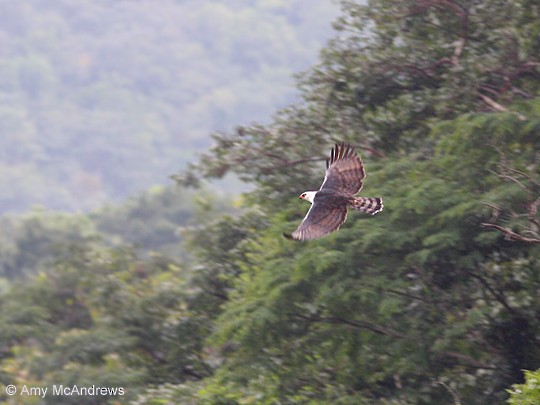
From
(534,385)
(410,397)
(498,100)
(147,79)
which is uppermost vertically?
(147,79)

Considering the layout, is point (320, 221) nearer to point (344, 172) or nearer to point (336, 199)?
point (336, 199)

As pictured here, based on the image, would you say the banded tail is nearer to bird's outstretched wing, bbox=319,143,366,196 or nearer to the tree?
bird's outstretched wing, bbox=319,143,366,196

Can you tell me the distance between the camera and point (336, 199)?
863cm

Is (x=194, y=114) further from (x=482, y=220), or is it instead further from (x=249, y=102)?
(x=482, y=220)

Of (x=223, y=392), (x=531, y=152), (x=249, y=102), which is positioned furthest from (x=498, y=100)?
(x=249, y=102)

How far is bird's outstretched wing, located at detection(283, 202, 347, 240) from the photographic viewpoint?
8.22 meters

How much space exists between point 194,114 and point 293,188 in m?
105

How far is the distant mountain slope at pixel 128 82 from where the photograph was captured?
107 meters

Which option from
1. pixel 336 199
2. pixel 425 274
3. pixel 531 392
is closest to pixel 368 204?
pixel 336 199

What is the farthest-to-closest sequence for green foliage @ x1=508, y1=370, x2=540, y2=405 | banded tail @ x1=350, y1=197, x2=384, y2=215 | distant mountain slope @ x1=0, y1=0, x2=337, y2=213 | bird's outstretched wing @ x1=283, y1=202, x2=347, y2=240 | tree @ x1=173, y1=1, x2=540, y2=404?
distant mountain slope @ x1=0, y1=0, x2=337, y2=213 → tree @ x1=173, y1=1, x2=540, y2=404 → banded tail @ x1=350, y1=197, x2=384, y2=215 → bird's outstretched wing @ x1=283, y1=202, x2=347, y2=240 → green foliage @ x1=508, y1=370, x2=540, y2=405

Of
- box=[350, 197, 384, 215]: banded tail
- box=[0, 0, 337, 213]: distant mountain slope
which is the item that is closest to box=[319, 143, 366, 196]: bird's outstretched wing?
box=[350, 197, 384, 215]: banded tail

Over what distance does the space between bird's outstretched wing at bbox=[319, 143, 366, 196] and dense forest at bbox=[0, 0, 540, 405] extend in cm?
84

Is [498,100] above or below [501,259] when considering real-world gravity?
above

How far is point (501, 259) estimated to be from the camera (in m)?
10.1
